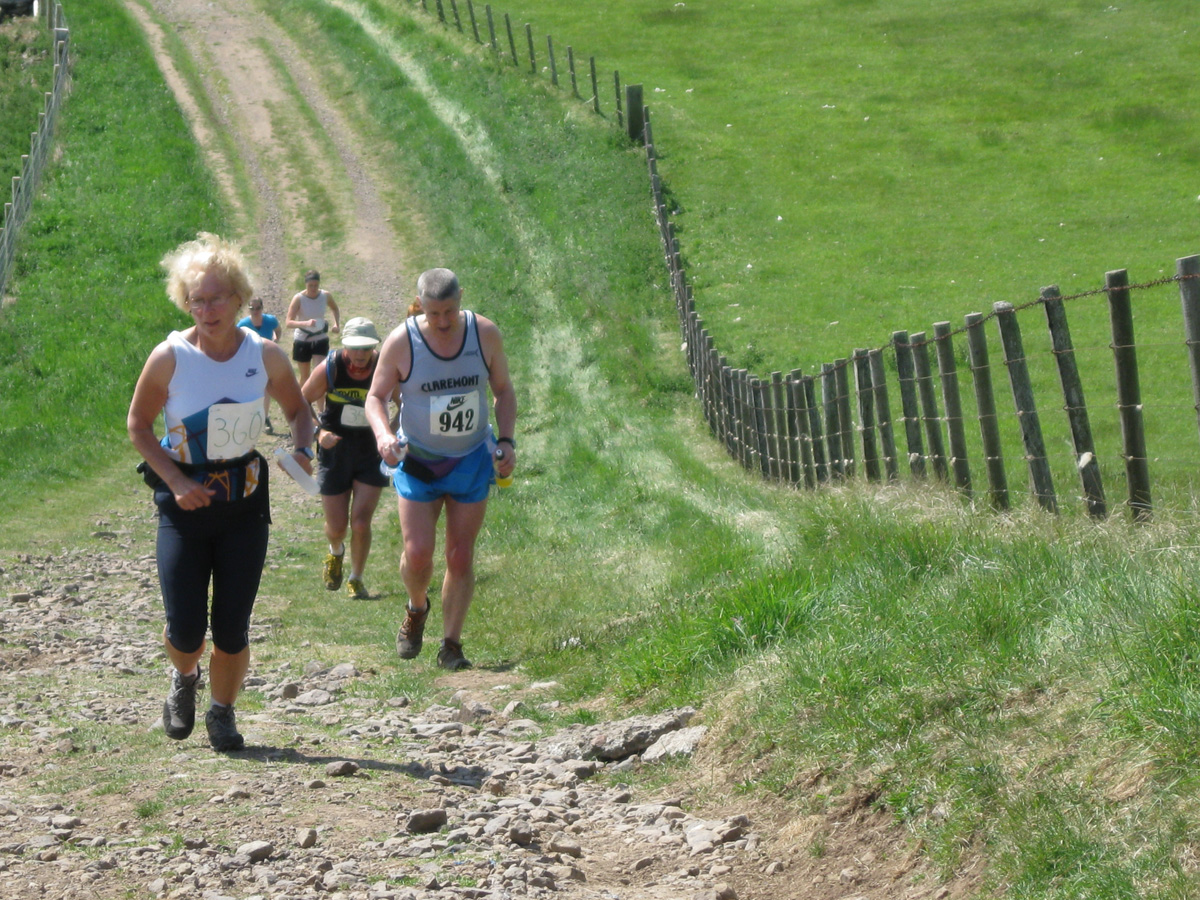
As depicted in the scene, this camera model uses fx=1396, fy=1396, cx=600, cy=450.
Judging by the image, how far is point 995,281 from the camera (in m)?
22.4

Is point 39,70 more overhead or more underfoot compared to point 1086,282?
more overhead

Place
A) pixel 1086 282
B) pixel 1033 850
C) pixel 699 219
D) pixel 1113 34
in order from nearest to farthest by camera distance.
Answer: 1. pixel 1033 850
2. pixel 1086 282
3. pixel 699 219
4. pixel 1113 34

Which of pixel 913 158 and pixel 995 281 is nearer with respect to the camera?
pixel 995 281

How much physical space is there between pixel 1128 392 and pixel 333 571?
222 inches

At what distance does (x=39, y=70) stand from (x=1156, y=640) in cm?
3348

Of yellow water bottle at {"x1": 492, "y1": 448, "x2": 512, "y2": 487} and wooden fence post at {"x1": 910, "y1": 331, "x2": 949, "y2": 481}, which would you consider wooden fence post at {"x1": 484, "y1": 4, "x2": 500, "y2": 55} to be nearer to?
wooden fence post at {"x1": 910, "y1": 331, "x2": 949, "y2": 481}

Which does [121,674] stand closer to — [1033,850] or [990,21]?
[1033,850]

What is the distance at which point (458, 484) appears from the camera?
748cm

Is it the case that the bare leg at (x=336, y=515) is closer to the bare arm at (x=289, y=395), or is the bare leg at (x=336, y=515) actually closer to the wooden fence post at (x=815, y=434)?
the bare arm at (x=289, y=395)

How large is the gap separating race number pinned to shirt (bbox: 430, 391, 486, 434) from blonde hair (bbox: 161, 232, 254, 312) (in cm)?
179

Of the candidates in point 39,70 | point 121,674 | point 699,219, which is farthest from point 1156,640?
point 39,70

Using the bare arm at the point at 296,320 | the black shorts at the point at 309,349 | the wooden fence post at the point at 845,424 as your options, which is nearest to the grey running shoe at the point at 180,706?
the wooden fence post at the point at 845,424

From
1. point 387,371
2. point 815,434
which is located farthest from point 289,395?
point 815,434

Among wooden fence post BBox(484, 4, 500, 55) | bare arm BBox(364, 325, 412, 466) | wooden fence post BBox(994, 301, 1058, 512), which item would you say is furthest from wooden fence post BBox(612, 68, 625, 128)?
bare arm BBox(364, 325, 412, 466)
